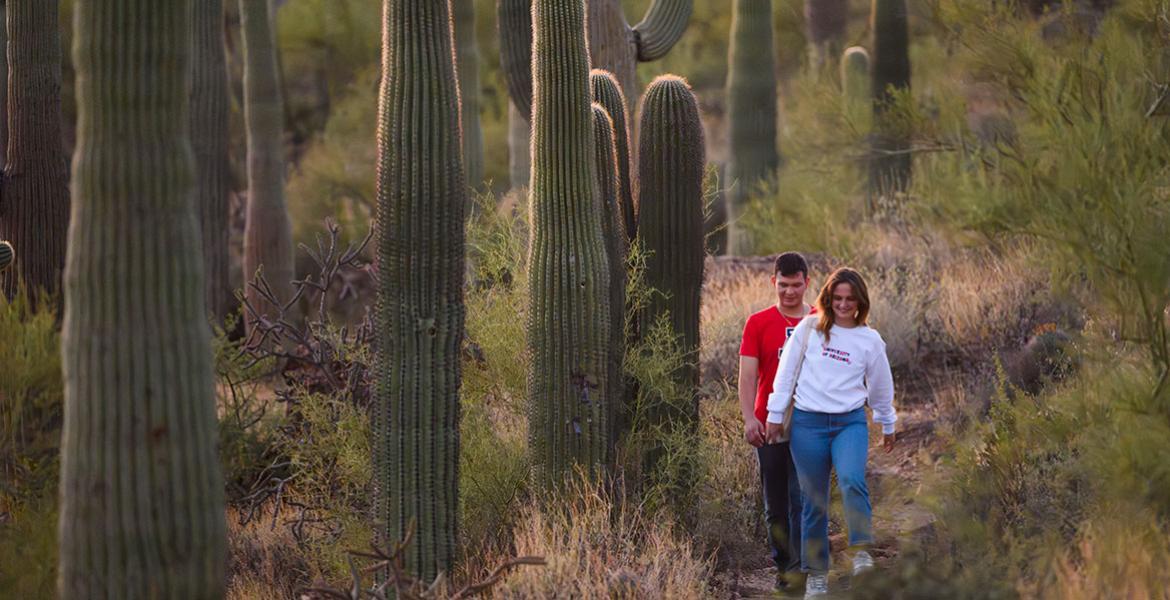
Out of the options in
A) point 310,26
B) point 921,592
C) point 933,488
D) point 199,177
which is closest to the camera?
point 921,592

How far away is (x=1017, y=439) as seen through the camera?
7.40 m

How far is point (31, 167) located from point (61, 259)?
643 millimetres

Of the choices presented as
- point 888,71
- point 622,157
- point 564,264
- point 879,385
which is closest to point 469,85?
point 888,71

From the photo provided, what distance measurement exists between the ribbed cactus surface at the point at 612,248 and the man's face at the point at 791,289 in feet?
3.74

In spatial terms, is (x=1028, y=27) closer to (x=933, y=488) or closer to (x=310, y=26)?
(x=933, y=488)

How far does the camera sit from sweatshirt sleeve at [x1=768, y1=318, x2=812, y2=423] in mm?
6664

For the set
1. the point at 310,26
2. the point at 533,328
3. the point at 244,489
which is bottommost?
the point at 244,489

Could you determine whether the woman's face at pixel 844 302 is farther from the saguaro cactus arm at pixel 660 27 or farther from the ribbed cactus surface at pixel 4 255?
the saguaro cactus arm at pixel 660 27

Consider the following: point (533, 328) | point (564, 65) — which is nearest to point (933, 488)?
point (533, 328)

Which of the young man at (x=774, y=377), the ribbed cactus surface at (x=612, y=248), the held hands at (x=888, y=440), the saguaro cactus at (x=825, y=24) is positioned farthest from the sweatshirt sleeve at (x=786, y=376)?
the saguaro cactus at (x=825, y=24)

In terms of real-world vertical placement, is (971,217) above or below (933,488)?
above

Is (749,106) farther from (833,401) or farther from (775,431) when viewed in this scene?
(833,401)

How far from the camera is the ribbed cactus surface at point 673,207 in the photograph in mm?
8445

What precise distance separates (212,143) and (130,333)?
7380mm
